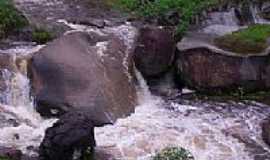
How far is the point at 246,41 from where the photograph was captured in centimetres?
1528

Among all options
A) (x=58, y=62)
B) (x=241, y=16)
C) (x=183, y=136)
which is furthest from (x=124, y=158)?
(x=241, y=16)

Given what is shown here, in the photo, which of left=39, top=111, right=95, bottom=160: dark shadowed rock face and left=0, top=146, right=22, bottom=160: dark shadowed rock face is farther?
left=0, top=146, right=22, bottom=160: dark shadowed rock face

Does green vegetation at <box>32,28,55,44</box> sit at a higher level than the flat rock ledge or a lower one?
higher

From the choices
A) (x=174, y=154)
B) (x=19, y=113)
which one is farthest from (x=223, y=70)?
(x=19, y=113)

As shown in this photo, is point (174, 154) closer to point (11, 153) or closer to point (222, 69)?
point (11, 153)

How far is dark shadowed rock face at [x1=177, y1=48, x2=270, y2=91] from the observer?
583 inches

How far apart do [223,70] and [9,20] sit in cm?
484

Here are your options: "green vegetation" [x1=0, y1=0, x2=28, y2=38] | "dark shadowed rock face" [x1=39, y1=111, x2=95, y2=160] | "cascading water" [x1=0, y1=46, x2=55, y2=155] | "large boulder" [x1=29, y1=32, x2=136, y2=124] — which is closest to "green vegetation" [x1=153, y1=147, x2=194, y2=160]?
"dark shadowed rock face" [x1=39, y1=111, x2=95, y2=160]

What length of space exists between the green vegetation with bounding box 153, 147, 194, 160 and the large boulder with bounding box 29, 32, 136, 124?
1869 mm

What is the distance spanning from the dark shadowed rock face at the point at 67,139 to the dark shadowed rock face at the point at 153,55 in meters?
3.89

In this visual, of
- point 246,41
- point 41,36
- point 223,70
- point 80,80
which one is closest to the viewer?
point 80,80

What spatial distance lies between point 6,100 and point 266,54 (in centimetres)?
550

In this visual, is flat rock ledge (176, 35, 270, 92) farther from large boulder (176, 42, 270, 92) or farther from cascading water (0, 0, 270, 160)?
cascading water (0, 0, 270, 160)

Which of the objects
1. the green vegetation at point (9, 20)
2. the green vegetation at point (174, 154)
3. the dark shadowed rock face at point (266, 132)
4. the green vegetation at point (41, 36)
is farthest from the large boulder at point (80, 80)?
the dark shadowed rock face at point (266, 132)
